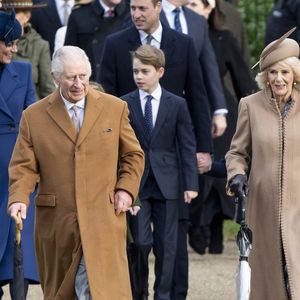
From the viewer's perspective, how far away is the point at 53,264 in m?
9.75

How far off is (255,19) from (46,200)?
8474mm

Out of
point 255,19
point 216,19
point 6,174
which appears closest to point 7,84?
point 6,174

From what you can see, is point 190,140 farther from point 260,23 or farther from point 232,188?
point 260,23

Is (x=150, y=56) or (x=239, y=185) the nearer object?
(x=239, y=185)

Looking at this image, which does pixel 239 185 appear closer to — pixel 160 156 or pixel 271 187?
pixel 271 187

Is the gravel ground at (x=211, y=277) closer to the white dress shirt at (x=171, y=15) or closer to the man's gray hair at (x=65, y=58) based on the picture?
the white dress shirt at (x=171, y=15)

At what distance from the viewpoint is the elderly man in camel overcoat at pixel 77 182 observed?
31.5ft

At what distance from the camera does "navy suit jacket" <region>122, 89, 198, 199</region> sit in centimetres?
1116

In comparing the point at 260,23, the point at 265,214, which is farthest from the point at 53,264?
the point at 260,23

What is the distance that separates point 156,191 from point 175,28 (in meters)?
1.86

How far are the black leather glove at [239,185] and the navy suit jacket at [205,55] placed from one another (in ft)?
8.63

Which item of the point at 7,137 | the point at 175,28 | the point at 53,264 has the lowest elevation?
the point at 53,264

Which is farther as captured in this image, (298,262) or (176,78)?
(176,78)

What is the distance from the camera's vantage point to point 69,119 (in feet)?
31.8
